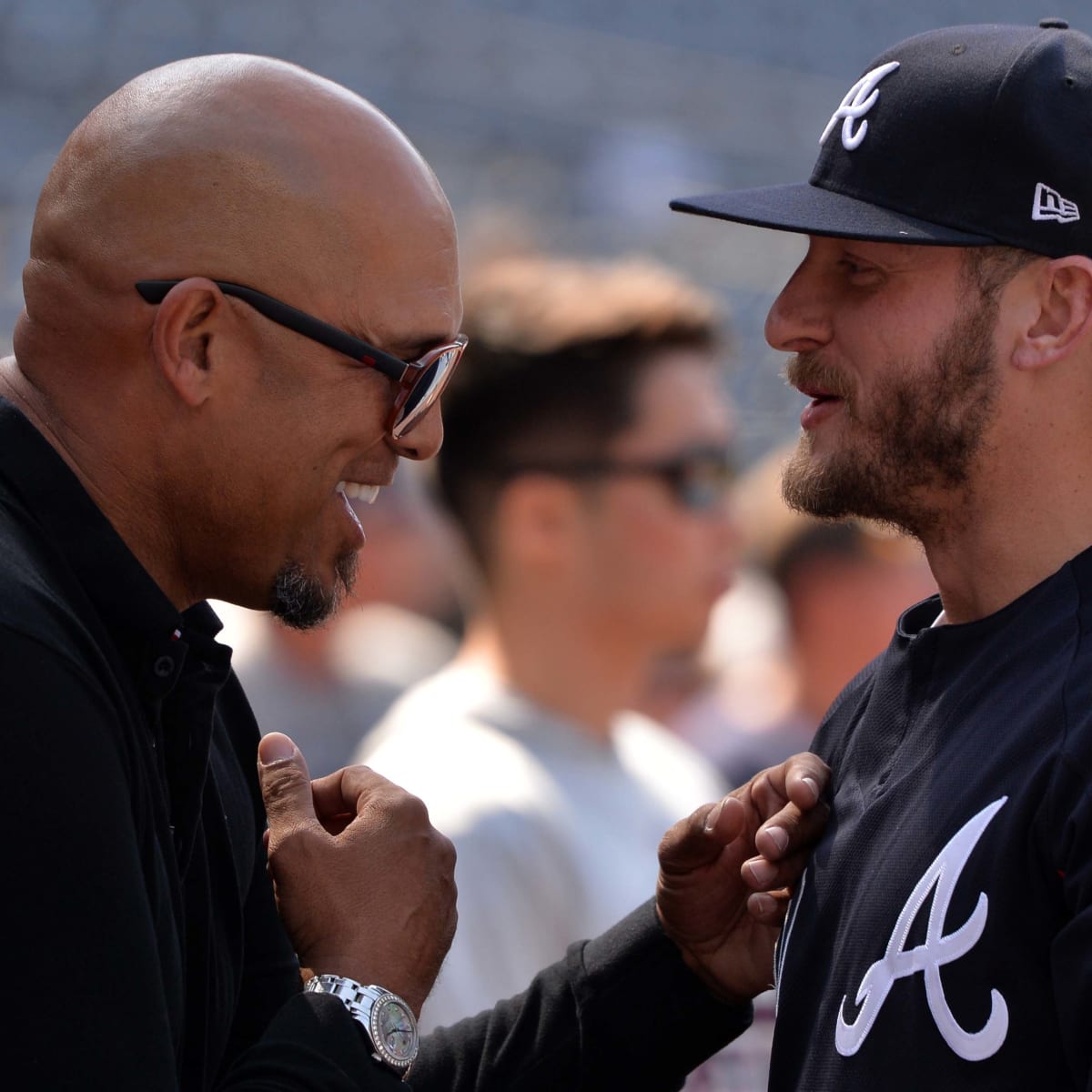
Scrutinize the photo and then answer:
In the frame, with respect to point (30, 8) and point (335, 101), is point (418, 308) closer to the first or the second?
point (335, 101)

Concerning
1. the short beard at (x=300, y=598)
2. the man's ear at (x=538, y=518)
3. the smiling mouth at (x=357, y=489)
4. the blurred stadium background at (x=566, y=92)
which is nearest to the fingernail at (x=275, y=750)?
the short beard at (x=300, y=598)

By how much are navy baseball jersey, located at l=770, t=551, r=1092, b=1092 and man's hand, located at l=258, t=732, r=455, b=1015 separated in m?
0.41

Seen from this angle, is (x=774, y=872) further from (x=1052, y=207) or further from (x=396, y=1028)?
(x=1052, y=207)

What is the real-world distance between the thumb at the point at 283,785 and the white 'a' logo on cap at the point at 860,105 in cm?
101

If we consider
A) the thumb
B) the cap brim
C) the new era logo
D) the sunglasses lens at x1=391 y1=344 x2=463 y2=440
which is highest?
the new era logo

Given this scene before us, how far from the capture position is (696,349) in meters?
3.32

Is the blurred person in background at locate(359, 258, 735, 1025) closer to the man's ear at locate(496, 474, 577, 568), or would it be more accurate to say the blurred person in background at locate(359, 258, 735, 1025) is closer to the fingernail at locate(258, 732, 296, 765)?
the man's ear at locate(496, 474, 577, 568)

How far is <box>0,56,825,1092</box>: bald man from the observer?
4.81 feet

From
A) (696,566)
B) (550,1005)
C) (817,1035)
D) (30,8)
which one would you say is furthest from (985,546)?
(30,8)

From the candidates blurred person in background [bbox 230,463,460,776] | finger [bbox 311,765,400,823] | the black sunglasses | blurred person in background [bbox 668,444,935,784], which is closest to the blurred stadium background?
blurred person in background [bbox 230,463,460,776]

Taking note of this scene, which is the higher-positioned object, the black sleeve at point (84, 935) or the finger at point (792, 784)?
the black sleeve at point (84, 935)

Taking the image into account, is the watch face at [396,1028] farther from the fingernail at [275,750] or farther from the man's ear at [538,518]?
the man's ear at [538,518]

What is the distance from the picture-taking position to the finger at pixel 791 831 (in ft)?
6.00

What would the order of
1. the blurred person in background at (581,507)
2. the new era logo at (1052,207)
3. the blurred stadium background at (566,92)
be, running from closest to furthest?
the new era logo at (1052,207), the blurred person in background at (581,507), the blurred stadium background at (566,92)
